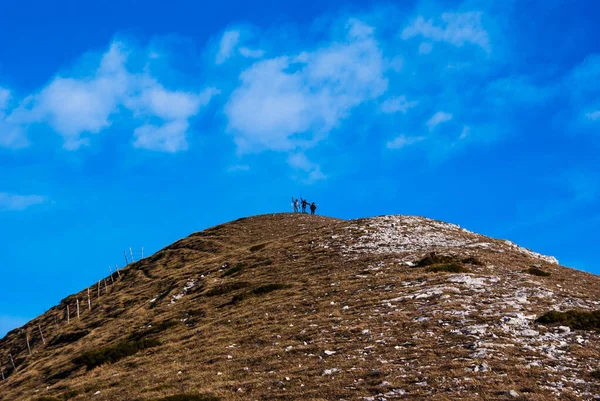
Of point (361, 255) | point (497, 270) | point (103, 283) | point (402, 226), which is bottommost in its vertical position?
point (497, 270)

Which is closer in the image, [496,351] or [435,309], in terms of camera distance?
[496,351]

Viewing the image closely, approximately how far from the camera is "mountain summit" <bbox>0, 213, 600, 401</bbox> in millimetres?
15656

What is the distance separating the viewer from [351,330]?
875 inches

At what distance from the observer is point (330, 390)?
15.4 metres

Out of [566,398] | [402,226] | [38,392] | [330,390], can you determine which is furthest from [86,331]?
[566,398]

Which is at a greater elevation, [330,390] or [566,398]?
[330,390]

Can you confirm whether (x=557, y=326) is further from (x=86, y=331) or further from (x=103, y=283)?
(x=103, y=283)

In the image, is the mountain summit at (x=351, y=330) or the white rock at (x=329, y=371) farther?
the white rock at (x=329, y=371)

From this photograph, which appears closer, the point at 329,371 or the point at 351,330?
the point at 329,371

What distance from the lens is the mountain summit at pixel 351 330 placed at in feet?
51.4

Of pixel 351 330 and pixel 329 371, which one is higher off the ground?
pixel 351 330

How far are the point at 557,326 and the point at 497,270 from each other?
1385cm

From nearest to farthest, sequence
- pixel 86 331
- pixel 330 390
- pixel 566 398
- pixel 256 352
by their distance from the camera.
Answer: pixel 566 398, pixel 330 390, pixel 256 352, pixel 86 331

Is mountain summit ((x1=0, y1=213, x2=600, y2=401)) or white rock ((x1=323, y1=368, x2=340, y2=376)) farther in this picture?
white rock ((x1=323, y1=368, x2=340, y2=376))
